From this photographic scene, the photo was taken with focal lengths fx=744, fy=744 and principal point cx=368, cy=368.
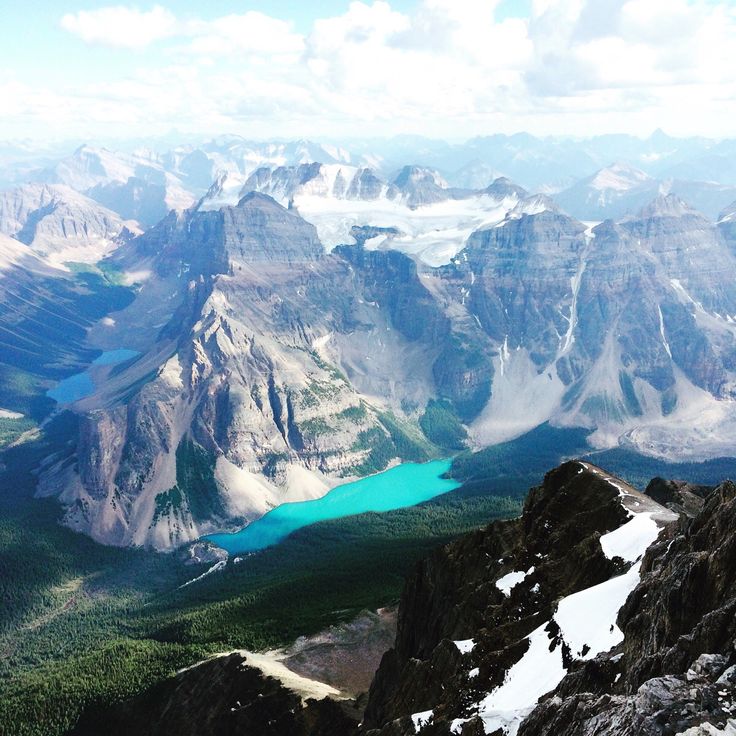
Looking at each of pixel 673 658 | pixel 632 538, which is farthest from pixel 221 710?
pixel 673 658

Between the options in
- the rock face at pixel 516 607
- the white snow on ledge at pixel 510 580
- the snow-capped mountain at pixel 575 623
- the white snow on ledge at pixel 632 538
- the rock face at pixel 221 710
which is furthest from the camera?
the rock face at pixel 221 710

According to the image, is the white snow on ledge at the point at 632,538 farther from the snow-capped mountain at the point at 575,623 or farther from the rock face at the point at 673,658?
the rock face at the point at 673,658

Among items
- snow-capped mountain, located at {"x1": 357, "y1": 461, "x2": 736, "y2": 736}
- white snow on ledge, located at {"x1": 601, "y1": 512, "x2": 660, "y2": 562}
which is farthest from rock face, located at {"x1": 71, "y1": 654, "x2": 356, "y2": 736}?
white snow on ledge, located at {"x1": 601, "y1": 512, "x2": 660, "y2": 562}

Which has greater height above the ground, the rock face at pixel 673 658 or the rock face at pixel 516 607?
the rock face at pixel 673 658

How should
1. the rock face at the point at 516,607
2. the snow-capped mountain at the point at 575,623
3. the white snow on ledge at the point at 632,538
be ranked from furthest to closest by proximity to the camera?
the white snow on ledge at the point at 632,538 → the rock face at the point at 516,607 → the snow-capped mountain at the point at 575,623

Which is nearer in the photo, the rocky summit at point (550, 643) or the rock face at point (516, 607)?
the rocky summit at point (550, 643)

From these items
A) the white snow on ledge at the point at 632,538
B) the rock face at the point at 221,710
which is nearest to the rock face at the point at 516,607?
the white snow on ledge at the point at 632,538

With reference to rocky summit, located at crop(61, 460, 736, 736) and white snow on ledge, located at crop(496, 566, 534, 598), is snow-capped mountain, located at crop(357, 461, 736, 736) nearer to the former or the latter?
rocky summit, located at crop(61, 460, 736, 736)

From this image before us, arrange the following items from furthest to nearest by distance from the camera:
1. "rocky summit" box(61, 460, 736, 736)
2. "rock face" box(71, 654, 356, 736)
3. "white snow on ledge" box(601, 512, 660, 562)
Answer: "rock face" box(71, 654, 356, 736) → "white snow on ledge" box(601, 512, 660, 562) → "rocky summit" box(61, 460, 736, 736)
